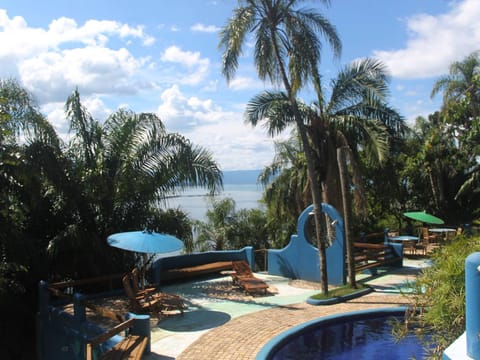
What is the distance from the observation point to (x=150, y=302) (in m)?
10.5

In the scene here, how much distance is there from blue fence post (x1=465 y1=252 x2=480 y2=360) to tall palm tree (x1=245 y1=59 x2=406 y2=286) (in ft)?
39.7

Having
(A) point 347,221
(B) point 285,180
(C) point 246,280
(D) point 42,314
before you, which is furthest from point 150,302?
(B) point 285,180

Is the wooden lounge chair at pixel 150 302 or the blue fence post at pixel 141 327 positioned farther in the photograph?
the wooden lounge chair at pixel 150 302

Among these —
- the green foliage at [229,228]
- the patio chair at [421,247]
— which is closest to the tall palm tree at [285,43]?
the patio chair at [421,247]

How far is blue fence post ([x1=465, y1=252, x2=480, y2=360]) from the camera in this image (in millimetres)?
3387

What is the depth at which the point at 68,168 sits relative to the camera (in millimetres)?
12766

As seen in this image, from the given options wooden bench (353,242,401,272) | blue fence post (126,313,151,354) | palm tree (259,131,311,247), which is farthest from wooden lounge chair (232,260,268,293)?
palm tree (259,131,311,247)

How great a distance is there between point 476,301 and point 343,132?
13242mm

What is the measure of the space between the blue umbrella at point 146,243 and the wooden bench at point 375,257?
6381 millimetres

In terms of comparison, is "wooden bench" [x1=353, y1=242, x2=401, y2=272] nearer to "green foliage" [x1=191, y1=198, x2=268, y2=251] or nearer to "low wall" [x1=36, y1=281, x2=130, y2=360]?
"low wall" [x1=36, y1=281, x2=130, y2=360]

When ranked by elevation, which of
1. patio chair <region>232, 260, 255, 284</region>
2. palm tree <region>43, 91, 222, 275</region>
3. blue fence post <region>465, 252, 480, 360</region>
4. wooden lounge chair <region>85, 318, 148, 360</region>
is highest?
palm tree <region>43, 91, 222, 275</region>

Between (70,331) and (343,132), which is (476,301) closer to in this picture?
(70,331)

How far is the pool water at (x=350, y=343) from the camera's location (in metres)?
8.24

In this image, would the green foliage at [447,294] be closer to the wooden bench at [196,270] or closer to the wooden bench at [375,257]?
the wooden bench at [375,257]
